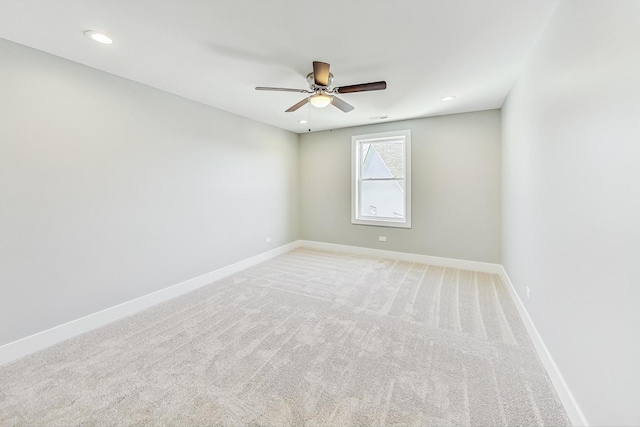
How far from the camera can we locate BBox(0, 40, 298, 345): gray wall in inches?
83.4

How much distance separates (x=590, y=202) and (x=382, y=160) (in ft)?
12.7

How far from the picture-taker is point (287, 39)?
2082 millimetres

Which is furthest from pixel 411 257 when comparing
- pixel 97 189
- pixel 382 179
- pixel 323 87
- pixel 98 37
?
pixel 98 37

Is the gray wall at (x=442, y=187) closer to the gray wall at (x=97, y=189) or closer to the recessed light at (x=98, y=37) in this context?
the gray wall at (x=97, y=189)

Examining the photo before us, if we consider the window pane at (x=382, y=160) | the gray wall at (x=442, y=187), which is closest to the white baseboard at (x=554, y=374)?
the gray wall at (x=442, y=187)

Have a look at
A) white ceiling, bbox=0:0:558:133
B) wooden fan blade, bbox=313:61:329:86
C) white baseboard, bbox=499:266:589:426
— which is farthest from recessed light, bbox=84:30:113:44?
white baseboard, bbox=499:266:589:426

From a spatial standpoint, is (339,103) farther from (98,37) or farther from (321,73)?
(98,37)

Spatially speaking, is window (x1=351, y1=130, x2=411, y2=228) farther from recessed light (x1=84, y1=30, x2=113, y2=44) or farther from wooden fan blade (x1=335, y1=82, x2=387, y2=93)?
recessed light (x1=84, y1=30, x2=113, y2=44)

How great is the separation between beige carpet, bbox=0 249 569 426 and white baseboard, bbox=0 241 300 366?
101mm

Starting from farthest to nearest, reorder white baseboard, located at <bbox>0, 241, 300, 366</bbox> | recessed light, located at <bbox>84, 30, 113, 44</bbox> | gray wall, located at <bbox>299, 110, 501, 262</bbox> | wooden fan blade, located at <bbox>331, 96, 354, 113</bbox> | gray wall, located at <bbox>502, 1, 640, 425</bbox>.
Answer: gray wall, located at <bbox>299, 110, 501, 262</bbox>, wooden fan blade, located at <bbox>331, 96, 354, 113</bbox>, white baseboard, located at <bbox>0, 241, 300, 366</bbox>, recessed light, located at <bbox>84, 30, 113, 44</bbox>, gray wall, located at <bbox>502, 1, 640, 425</bbox>

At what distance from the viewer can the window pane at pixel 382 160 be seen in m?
4.91

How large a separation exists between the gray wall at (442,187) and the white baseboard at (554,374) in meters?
1.68

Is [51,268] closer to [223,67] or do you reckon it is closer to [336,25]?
[223,67]

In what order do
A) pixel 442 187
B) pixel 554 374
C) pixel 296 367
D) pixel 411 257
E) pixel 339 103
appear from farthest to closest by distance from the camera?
pixel 411 257 → pixel 442 187 → pixel 339 103 → pixel 296 367 → pixel 554 374
